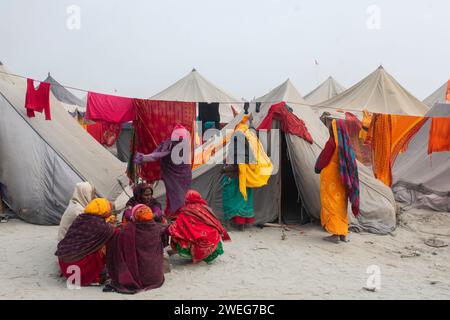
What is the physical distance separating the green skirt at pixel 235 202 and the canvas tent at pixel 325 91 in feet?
40.2

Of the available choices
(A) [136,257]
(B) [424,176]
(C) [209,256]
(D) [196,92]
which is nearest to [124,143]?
(D) [196,92]

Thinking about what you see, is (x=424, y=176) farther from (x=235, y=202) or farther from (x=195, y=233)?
(x=195, y=233)

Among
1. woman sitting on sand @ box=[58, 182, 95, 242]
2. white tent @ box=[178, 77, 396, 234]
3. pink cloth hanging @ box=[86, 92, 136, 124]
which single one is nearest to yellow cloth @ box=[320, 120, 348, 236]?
white tent @ box=[178, 77, 396, 234]

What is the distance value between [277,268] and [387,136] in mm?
3499

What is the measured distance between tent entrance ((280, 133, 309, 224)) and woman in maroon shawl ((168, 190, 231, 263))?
2254 millimetres

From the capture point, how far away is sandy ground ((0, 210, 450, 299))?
3342mm

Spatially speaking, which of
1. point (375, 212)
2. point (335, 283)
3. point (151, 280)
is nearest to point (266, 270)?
point (335, 283)

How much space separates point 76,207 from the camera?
3686 millimetres

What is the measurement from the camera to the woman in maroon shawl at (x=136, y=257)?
332cm

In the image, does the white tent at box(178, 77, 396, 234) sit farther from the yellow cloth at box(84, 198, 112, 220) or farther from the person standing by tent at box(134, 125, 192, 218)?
the yellow cloth at box(84, 198, 112, 220)

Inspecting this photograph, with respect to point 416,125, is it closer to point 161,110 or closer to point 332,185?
point 332,185

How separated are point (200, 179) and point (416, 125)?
3.65 meters

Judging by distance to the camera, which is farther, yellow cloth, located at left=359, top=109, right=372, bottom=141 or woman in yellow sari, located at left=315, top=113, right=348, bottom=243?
yellow cloth, located at left=359, top=109, right=372, bottom=141

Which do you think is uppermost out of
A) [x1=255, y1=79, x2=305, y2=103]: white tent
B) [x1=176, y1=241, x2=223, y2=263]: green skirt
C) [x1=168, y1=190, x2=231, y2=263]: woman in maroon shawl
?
[x1=255, y1=79, x2=305, y2=103]: white tent
